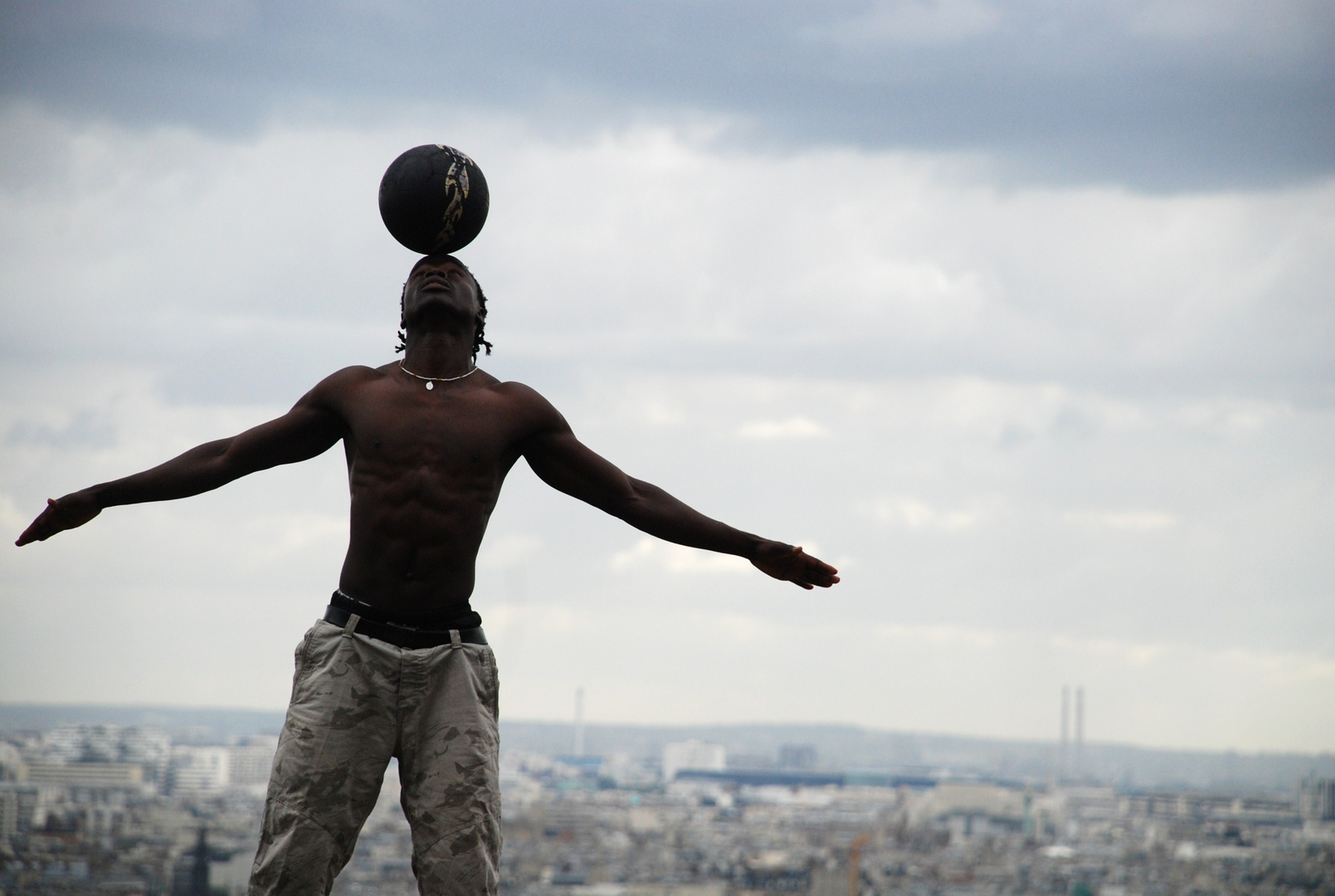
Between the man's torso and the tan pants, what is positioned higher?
the man's torso

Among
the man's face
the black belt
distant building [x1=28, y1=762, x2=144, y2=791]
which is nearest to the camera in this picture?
the black belt

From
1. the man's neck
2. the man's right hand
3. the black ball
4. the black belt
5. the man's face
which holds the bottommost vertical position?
the black belt

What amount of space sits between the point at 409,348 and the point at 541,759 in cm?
17924

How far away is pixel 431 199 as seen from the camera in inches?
294

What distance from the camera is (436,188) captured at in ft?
24.5

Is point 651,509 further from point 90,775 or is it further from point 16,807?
point 90,775

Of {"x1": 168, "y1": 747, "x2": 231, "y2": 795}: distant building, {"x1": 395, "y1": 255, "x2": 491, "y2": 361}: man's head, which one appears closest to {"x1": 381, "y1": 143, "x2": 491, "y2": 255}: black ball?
{"x1": 395, "y1": 255, "x2": 491, "y2": 361}: man's head

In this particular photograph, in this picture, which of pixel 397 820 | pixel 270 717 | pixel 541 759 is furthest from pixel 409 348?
pixel 541 759

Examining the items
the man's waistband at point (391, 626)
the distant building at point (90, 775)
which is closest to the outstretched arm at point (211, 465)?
the man's waistband at point (391, 626)

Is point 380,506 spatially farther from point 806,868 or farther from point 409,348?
point 806,868

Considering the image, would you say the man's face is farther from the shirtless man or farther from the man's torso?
the man's torso

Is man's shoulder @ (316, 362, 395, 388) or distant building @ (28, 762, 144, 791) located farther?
distant building @ (28, 762, 144, 791)

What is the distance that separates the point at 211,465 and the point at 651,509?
5.97 ft

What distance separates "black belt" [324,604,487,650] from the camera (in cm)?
698
